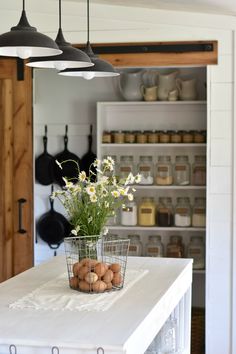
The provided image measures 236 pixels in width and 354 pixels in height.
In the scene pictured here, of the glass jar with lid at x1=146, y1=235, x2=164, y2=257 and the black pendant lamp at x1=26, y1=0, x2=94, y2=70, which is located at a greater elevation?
the black pendant lamp at x1=26, y1=0, x2=94, y2=70

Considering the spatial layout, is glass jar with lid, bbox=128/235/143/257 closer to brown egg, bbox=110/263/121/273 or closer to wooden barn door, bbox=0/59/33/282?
wooden barn door, bbox=0/59/33/282

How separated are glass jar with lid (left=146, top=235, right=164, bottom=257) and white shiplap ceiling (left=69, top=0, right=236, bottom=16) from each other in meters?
2.03

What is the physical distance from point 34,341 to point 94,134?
13.4ft

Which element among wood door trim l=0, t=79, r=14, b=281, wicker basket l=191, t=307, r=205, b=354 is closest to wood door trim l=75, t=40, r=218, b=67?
wood door trim l=0, t=79, r=14, b=281

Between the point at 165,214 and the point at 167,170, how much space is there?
0.38 meters

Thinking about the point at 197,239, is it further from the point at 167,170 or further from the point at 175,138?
the point at 175,138

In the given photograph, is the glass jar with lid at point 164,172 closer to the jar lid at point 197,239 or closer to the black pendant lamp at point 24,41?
the jar lid at point 197,239

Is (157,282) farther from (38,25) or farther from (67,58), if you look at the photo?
(38,25)

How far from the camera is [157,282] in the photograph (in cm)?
332

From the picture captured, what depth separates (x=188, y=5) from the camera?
500 cm

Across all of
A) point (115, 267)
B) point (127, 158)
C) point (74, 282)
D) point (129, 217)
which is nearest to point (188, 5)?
point (127, 158)

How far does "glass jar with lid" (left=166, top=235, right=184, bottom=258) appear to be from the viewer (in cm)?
589

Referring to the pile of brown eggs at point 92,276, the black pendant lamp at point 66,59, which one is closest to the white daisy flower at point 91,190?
the pile of brown eggs at point 92,276

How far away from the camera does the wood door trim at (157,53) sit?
5168 mm
